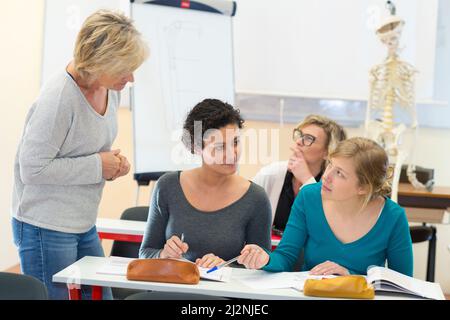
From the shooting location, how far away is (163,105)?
362 centimetres

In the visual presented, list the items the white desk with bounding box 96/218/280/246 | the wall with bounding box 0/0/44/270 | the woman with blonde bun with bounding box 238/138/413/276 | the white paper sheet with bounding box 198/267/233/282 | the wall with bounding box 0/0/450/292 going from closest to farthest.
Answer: the white paper sheet with bounding box 198/267/233/282
the woman with blonde bun with bounding box 238/138/413/276
the white desk with bounding box 96/218/280/246
the wall with bounding box 0/0/450/292
the wall with bounding box 0/0/44/270

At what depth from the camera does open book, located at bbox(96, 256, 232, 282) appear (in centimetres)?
185

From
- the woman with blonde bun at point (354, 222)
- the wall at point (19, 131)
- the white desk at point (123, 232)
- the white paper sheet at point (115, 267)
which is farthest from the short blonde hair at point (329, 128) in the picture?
the wall at point (19, 131)

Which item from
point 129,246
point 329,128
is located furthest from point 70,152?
point 329,128

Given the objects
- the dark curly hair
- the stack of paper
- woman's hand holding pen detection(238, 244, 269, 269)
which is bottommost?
the stack of paper

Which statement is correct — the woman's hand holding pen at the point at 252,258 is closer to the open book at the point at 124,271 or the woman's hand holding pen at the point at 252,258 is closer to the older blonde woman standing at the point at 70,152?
the open book at the point at 124,271

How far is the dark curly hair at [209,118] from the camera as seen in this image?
2.11 m

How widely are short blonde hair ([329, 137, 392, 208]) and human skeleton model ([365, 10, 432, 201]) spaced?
156cm

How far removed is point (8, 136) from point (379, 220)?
9.65 feet

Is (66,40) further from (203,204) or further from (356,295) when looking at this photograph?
(356,295)

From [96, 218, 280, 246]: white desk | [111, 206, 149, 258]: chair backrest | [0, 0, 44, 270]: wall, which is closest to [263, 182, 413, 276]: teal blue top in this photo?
[96, 218, 280, 246]: white desk

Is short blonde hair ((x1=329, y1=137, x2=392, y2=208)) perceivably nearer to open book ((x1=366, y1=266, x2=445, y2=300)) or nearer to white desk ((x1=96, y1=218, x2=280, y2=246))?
open book ((x1=366, y1=266, x2=445, y2=300))

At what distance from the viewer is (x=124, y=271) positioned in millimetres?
1877

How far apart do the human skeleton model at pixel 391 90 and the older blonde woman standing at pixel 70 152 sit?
1.96 metres
